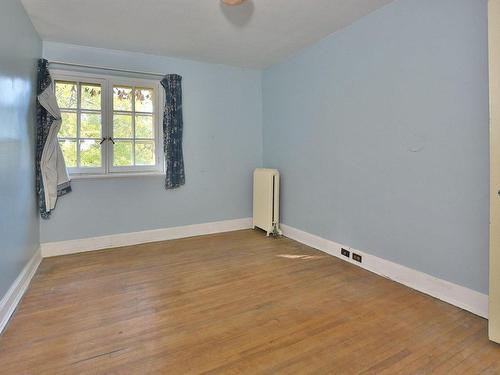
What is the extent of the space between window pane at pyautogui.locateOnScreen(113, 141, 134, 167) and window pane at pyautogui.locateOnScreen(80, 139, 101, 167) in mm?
174

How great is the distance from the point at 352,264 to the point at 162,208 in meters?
2.36

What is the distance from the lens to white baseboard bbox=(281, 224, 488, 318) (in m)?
1.94

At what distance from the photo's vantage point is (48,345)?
1.65 m

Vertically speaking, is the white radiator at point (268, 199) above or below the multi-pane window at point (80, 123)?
below

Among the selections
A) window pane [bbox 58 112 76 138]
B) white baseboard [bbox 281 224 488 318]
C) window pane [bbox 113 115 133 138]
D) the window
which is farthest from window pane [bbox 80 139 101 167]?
white baseboard [bbox 281 224 488 318]

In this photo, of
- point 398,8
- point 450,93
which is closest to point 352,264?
point 450,93

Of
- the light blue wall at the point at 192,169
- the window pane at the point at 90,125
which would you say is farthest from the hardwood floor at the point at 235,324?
the window pane at the point at 90,125

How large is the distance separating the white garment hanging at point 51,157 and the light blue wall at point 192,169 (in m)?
0.22

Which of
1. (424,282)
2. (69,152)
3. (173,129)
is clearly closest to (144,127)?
(173,129)

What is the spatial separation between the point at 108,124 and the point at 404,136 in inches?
122

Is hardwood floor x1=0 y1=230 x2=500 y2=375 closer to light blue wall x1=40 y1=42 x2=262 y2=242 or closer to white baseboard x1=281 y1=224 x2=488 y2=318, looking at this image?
white baseboard x1=281 y1=224 x2=488 y2=318

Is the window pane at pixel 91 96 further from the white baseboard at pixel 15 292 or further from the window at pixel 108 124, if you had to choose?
the white baseboard at pixel 15 292

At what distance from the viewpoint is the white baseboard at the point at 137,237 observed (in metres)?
3.21

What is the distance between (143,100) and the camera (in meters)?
3.61
